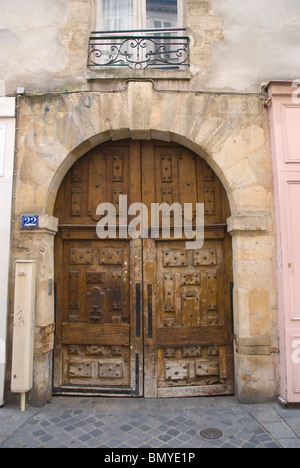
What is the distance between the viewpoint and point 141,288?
411cm

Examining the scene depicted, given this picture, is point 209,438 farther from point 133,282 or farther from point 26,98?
point 26,98

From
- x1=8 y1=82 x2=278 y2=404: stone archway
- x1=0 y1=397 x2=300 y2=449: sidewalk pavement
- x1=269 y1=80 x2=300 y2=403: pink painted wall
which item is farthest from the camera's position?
x1=8 y1=82 x2=278 y2=404: stone archway

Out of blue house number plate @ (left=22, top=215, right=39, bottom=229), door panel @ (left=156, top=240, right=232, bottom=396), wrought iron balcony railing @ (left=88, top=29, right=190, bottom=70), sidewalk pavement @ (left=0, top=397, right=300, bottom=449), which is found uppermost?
wrought iron balcony railing @ (left=88, top=29, right=190, bottom=70)

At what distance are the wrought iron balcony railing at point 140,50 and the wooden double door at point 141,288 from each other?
102 centimetres

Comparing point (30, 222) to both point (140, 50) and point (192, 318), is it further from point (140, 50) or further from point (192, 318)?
point (140, 50)

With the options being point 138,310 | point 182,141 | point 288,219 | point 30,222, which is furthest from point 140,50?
point 138,310

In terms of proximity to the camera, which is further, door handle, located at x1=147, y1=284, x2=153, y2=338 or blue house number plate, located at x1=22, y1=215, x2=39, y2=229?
door handle, located at x1=147, y1=284, x2=153, y2=338

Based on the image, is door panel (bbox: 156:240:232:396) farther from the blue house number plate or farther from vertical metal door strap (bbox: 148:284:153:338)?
the blue house number plate

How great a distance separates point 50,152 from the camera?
400cm

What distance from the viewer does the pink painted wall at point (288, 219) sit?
364 cm

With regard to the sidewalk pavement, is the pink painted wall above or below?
above

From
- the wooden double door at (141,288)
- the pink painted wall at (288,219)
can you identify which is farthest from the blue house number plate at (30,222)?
the pink painted wall at (288,219)

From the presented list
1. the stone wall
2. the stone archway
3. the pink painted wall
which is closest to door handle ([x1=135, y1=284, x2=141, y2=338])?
the stone archway

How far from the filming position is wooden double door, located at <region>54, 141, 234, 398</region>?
4035 millimetres
